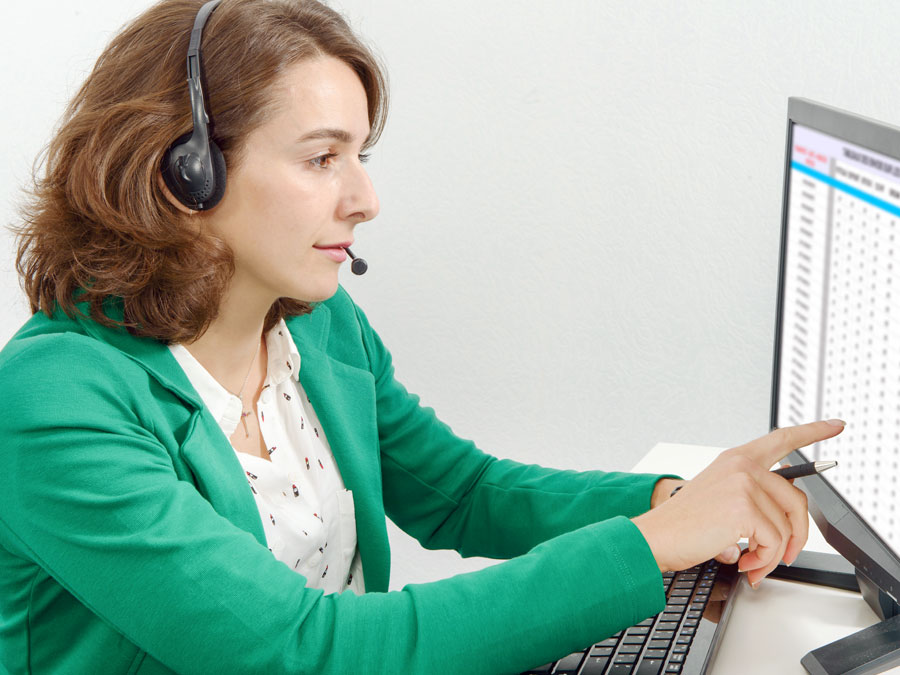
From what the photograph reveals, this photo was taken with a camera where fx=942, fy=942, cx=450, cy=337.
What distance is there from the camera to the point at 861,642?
704mm

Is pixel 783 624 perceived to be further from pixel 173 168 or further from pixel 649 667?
pixel 173 168

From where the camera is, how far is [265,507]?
2.81 feet

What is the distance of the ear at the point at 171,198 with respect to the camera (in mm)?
811

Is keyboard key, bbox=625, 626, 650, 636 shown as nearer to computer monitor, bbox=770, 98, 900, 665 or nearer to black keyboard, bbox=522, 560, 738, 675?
black keyboard, bbox=522, 560, 738, 675

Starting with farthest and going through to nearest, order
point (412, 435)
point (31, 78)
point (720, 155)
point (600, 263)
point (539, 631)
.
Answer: point (600, 263)
point (720, 155)
point (31, 78)
point (412, 435)
point (539, 631)

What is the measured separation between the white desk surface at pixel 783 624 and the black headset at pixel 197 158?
55cm

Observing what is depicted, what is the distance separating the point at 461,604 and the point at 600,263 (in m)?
1.12

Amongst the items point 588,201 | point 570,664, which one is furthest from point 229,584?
point 588,201

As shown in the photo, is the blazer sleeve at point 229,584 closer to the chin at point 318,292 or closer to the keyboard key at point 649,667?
the keyboard key at point 649,667

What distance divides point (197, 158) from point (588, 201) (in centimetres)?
102

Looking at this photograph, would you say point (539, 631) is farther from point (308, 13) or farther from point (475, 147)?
point (475, 147)

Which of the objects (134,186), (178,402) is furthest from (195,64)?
(178,402)

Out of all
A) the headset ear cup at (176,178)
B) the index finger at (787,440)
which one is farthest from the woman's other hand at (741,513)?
the headset ear cup at (176,178)

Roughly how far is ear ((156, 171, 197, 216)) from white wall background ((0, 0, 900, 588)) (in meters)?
0.64
